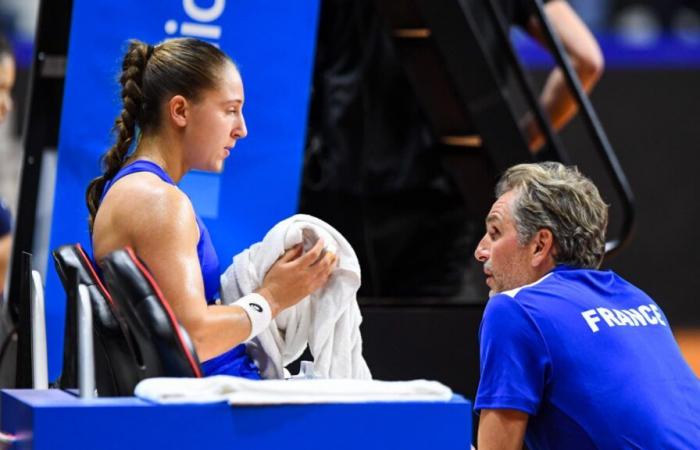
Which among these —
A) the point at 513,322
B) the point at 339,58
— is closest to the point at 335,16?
the point at 339,58

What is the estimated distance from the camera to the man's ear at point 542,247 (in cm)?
307

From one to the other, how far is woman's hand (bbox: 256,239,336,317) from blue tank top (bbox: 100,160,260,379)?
146mm

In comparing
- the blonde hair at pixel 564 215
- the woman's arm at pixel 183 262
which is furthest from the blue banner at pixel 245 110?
the blonde hair at pixel 564 215

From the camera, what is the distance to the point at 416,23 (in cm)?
553

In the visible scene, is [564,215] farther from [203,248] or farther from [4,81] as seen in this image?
[4,81]

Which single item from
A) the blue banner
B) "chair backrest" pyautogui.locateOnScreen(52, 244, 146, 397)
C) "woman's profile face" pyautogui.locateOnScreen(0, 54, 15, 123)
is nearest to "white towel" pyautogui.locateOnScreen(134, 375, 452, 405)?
"chair backrest" pyautogui.locateOnScreen(52, 244, 146, 397)

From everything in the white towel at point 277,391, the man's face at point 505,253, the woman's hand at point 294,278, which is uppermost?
the man's face at point 505,253

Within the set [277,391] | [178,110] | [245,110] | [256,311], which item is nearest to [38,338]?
[256,311]

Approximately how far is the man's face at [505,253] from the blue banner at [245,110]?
149cm

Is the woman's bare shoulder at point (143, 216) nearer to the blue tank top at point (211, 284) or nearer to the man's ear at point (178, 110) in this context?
the blue tank top at point (211, 284)

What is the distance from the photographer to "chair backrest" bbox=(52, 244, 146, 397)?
8.65 ft

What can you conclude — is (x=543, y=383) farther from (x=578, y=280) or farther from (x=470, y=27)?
(x=470, y=27)

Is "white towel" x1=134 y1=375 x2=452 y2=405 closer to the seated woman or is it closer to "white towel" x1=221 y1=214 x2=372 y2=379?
the seated woman

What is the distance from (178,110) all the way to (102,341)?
0.59 metres
